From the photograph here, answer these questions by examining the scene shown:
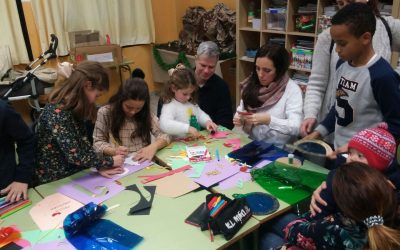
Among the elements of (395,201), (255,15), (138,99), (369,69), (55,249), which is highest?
(255,15)

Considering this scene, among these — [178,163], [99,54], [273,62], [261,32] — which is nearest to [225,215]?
[178,163]

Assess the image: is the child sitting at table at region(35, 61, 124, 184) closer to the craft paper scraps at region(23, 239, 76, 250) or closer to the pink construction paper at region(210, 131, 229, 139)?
the craft paper scraps at region(23, 239, 76, 250)

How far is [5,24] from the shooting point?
12.7 feet

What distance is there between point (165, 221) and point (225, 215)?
0.24m

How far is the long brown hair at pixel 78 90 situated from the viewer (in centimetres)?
159

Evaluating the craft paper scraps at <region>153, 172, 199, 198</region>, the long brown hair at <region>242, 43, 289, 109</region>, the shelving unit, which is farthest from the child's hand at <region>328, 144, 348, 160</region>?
the shelving unit

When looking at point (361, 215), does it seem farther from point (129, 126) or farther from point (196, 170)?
point (129, 126)

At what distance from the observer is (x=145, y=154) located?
1888 mm

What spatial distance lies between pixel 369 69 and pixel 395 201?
71 centimetres

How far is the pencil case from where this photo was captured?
4.08ft

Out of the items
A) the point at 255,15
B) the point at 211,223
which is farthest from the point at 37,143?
the point at 255,15

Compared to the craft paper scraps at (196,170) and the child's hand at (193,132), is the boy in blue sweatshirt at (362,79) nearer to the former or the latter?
the craft paper scraps at (196,170)

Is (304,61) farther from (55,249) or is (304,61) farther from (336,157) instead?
(55,249)

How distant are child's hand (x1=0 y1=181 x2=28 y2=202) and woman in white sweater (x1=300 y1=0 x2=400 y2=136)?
1488mm
